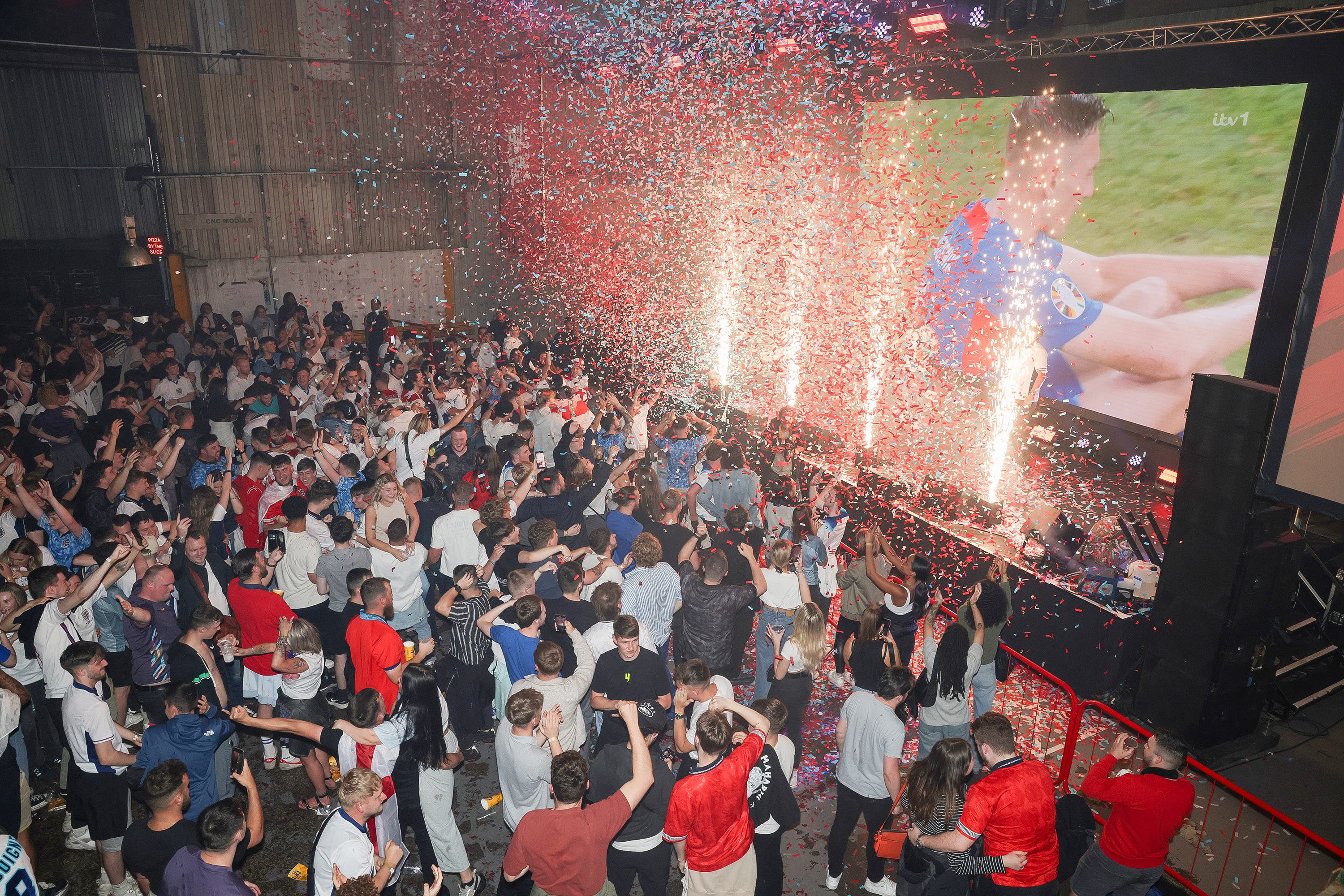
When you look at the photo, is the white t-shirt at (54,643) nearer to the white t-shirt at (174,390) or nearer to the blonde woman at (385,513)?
the blonde woman at (385,513)

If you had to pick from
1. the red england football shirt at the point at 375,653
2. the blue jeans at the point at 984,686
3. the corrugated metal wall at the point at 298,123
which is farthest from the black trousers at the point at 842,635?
the corrugated metal wall at the point at 298,123

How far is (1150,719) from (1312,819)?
1.09 metres

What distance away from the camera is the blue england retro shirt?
1025 cm

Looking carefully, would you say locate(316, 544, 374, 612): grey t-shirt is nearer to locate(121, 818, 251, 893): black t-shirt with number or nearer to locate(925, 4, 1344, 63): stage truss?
locate(121, 818, 251, 893): black t-shirt with number

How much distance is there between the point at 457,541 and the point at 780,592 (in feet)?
7.70

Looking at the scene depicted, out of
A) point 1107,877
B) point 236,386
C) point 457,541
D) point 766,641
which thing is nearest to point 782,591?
point 766,641

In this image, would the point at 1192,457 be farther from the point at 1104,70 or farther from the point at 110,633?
the point at 110,633

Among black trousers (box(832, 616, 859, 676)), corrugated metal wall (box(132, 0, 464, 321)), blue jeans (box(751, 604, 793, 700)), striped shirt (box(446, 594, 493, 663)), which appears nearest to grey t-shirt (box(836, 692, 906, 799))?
blue jeans (box(751, 604, 793, 700))

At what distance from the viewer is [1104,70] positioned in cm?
926

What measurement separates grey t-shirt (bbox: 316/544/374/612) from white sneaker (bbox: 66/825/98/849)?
1893 millimetres

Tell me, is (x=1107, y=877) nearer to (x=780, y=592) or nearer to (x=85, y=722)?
(x=780, y=592)

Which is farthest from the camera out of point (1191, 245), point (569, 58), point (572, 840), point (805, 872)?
point (569, 58)

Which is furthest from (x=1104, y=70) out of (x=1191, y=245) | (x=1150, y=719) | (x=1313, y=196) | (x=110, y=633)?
(x=110, y=633)

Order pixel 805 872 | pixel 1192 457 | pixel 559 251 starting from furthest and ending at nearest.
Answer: pixel 559 251 → pixel 1192 457 → pixel 805 872
